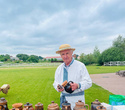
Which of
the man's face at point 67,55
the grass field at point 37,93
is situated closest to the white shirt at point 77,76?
the man's face at point 67,55

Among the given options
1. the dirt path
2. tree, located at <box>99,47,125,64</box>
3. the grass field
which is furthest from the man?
tree, located at <box>99,47,125,64</box>

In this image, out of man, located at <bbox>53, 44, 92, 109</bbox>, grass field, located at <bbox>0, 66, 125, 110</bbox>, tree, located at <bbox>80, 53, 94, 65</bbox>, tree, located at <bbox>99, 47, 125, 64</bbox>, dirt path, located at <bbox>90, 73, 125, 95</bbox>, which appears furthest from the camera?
tree, located at <bbox>80, 53, 94, 65</bbox>

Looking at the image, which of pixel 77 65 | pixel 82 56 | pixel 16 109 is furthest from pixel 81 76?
pixel 82 56

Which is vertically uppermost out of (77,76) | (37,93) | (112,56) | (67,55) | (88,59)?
(112,56)

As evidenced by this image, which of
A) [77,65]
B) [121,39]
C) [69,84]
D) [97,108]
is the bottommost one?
[97,108]

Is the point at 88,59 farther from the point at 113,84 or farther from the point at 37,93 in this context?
the point at 37,93

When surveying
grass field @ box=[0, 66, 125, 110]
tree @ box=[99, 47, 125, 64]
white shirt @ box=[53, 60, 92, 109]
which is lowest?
grass field @ box=[0, 66, 125, 110]

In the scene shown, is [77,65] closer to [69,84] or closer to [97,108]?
[69,84]

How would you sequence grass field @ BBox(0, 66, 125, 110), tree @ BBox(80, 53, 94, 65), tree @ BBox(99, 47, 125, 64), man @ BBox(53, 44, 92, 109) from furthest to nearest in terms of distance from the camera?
tree @ BBox(80, 53, 94, 65)
tree @ BBox(99, 47, 125, 64)
grass field @ BBox(0, 66, 125, 110)
man @ BBox(53, 44, 92, 109)

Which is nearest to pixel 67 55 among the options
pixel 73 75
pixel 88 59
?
pixel 73 75

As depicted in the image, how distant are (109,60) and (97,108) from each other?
1666 inches

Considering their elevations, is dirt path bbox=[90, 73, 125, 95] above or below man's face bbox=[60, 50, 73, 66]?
below

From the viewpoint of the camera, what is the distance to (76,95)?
9.26 ft

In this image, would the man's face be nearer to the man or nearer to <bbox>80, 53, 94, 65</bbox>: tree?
the man
